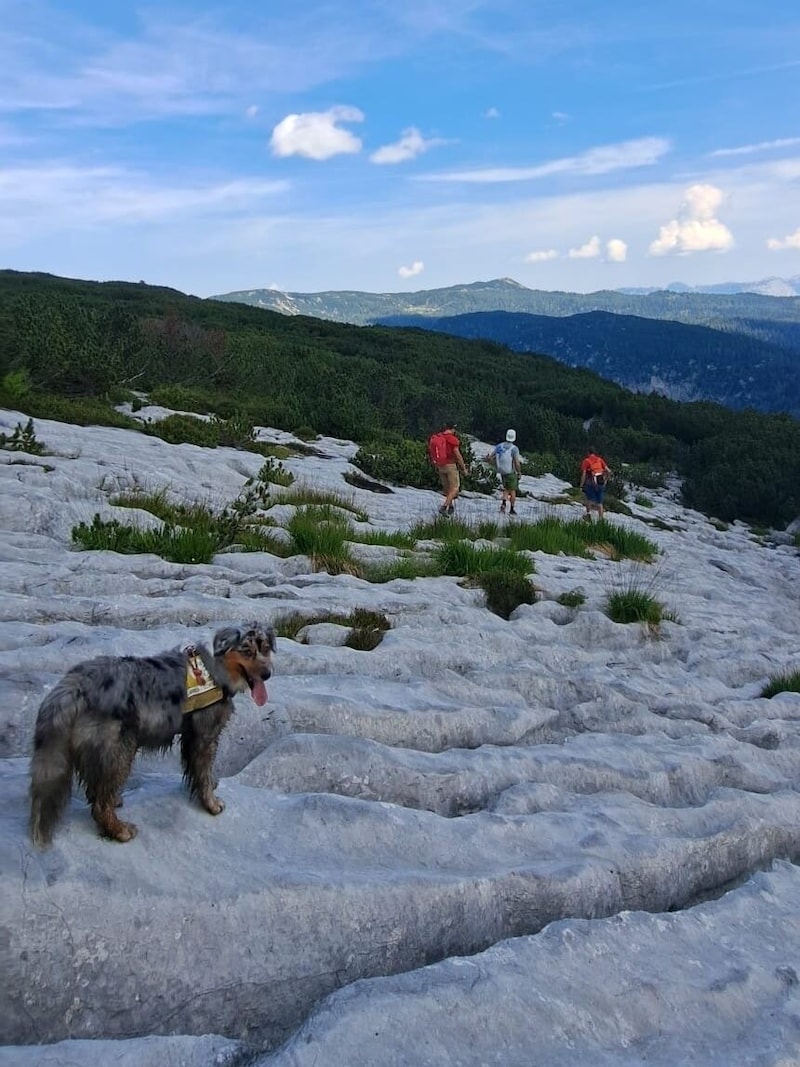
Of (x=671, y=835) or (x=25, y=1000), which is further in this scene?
(x=671, y=835)

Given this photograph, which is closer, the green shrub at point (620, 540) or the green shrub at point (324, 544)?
the green shrub at point (324, 544)

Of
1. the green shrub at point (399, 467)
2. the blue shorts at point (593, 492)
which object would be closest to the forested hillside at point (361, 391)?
the green shrub at point (399, 467)

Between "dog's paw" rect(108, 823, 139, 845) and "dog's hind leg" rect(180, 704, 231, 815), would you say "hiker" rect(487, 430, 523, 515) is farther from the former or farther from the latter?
"dog's paw" rect(108, 823, 139, 845)

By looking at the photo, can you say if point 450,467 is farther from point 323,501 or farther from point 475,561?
point 475,561

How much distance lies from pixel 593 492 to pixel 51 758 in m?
19.6

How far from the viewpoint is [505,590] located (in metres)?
10.7

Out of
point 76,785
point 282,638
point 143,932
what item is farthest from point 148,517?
point 143,932

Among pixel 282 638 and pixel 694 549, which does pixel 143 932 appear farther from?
pixel 694 549

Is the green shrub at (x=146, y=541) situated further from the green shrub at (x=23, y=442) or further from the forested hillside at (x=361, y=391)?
the forested hillside at (x=361, y=391)

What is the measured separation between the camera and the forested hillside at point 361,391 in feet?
82.7

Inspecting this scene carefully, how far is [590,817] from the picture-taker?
5.26 m

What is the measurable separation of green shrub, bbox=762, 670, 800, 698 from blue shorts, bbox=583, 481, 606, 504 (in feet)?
40.6

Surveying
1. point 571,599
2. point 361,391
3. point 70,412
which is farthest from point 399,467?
point 361,391

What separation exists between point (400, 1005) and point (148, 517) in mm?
9123
